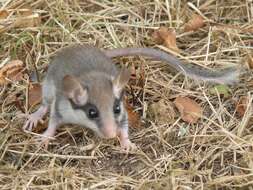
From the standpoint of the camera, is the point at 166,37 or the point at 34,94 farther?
the point at 166,37

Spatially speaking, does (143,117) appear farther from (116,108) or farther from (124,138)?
(116,108)

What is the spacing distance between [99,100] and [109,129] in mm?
178

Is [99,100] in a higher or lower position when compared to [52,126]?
higher

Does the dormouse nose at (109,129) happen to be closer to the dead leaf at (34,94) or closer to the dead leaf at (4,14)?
the dead leaf at (34,94)

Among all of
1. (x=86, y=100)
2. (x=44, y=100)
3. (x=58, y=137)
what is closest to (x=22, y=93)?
(x=44, y=100)

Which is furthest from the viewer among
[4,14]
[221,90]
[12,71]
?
[4,14]

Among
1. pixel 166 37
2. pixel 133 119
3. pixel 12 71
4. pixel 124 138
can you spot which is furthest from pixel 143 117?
pixel 12 71

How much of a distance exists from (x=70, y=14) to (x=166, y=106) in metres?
1.29

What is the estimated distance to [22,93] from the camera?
451 centimetres

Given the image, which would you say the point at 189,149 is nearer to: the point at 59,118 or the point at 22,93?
the point at 59,118

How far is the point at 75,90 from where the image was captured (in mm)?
3875

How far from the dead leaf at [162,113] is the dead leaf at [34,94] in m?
0.77

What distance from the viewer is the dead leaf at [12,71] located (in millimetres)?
4562

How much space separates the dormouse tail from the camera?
448cm
